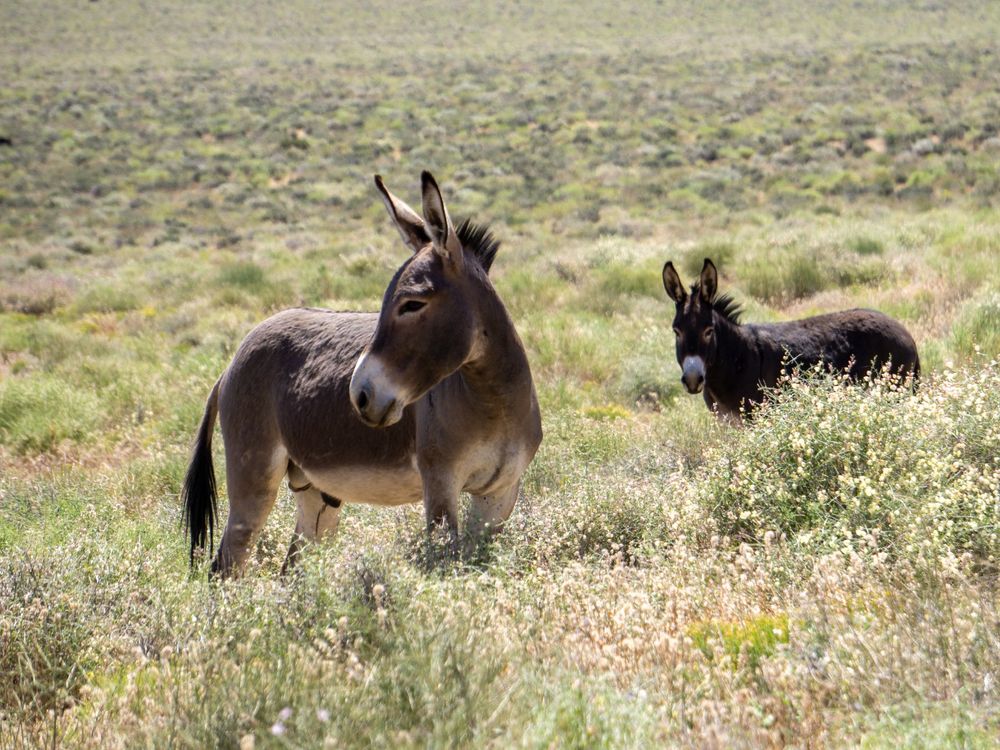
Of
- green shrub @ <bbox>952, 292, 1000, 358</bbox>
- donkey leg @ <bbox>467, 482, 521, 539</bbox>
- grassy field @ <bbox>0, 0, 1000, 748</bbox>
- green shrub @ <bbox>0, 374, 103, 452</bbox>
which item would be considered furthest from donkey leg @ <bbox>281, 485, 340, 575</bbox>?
green shrub @ <bbox>952, 292, 1000, 358</bbox>

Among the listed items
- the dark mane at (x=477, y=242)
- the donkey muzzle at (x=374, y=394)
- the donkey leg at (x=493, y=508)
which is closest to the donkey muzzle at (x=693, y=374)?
the donkey leg at (x=493, y=508)

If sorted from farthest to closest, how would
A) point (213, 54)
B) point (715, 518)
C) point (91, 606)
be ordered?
point (213, 54) < point (715, 518) < point (91, 606)

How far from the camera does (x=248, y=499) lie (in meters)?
5.18

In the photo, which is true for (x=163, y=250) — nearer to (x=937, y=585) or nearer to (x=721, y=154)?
(x=721, y=154)

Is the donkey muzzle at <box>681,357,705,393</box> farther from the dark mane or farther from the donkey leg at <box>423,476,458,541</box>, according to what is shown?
the donkey leg at <box>423,476,458,541</box>

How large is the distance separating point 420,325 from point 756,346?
15.0ft

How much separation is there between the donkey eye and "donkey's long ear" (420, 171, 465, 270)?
0.93 ft

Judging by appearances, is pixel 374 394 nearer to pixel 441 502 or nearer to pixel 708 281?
pixel 441 502

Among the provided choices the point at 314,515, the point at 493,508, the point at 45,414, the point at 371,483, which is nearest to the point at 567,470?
the point at 314,515

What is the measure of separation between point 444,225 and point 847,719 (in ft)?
8.03

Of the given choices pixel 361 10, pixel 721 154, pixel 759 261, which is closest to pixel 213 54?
pixel 361 10

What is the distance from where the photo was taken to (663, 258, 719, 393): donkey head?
7.21 m

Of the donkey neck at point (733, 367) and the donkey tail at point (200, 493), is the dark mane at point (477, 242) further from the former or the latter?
the donkey neck at point (733, 367)

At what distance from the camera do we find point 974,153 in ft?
91.1
